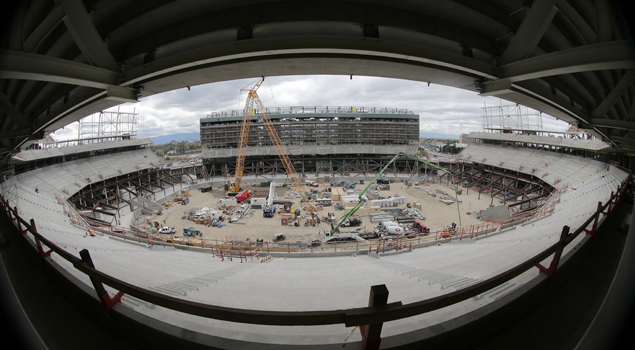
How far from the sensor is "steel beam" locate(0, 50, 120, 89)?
2.53 metres

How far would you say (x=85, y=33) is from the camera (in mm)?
3078

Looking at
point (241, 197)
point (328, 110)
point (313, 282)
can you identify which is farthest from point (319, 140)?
point (313, 282)

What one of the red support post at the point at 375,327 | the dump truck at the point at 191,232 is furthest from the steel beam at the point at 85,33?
the dump truck at the point at 191,232

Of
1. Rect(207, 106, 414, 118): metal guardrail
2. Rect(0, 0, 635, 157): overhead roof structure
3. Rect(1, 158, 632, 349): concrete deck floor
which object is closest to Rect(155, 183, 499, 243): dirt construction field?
Rect(1, 158, 632, 349): concrete deck floor

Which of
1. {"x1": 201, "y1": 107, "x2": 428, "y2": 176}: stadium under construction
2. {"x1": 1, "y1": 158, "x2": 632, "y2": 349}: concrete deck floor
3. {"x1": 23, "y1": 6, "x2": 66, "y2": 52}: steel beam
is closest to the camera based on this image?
{"x1": 1, "y1": 158, "x2": 632, "y2": 349}: concrete deck floor

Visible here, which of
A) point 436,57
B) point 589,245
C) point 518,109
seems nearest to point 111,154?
point 436,57

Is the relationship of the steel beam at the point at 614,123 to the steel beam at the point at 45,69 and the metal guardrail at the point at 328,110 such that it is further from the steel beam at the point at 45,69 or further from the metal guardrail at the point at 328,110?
the metal guardrail at the point at 328,110

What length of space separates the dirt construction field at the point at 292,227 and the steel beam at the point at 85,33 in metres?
13.7

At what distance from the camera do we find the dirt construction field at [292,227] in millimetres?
16875

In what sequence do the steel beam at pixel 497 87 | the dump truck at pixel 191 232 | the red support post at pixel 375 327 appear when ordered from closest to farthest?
the red support post at pixel 375 327 < the steel beam at pixel 497 87 < the dump truck at pixel 191 232

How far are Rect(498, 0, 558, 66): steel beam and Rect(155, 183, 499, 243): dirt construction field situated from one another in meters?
14.1

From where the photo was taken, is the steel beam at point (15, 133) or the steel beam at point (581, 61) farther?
the steel beam at point (15, 133)

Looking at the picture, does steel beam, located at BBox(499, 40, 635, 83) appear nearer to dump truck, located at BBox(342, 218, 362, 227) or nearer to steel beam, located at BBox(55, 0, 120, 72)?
steel beam, located at BBox(55, 0, 120, 72)

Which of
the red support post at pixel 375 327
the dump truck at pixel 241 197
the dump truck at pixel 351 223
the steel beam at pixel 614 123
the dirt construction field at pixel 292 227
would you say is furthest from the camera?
the dump truck at pixel 241 197
